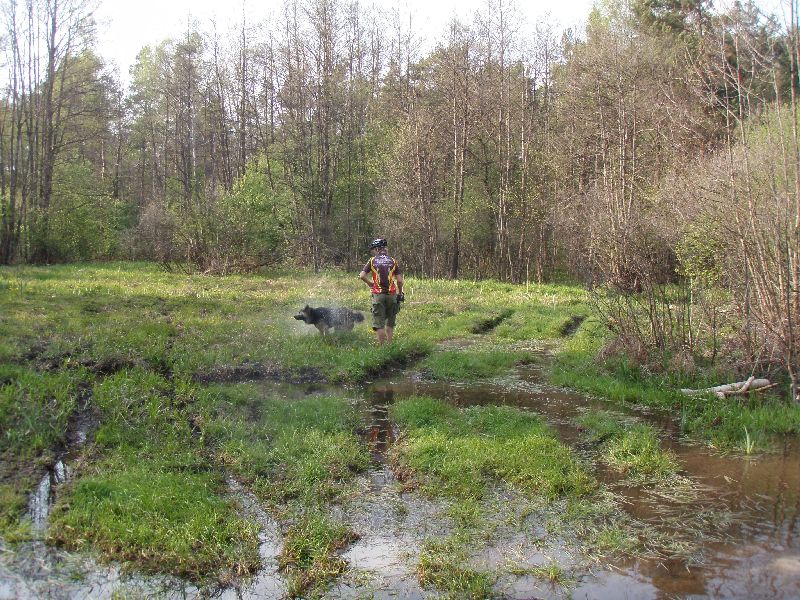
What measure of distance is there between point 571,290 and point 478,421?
15.0 metres

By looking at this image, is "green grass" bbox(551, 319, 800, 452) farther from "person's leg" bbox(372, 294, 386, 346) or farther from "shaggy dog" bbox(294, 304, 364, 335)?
"shaggy dog" bbox(294, 304, 364, 335)

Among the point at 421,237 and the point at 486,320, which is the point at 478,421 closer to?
the point at 486,320

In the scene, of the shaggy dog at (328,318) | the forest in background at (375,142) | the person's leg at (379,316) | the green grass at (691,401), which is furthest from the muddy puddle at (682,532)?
the forest in background at (375,142)

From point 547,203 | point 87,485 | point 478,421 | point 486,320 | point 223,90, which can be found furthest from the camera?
point 223,90

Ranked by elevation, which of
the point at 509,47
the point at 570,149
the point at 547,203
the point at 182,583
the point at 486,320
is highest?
the point at 509,47

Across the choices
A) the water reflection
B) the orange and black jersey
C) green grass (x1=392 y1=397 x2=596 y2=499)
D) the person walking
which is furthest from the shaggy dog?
green grass (x1=392 y1=397 x2=596 y2=499)

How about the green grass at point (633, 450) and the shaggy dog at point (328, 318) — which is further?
the shaggy dog at point (328, 318)

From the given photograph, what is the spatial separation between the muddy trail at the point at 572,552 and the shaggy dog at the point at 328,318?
5577 mm

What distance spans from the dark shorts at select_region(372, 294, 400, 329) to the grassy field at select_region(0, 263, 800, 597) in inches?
16.3

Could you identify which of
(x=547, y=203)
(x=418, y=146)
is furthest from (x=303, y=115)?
(x=547, y=203)

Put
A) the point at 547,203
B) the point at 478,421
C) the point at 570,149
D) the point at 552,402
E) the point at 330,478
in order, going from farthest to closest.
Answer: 1. the point at 547,203
2. the point at 570,149
3. the point at 552,402
4. the point at 478,421
5. the point at 330,478

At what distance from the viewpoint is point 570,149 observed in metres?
27.1

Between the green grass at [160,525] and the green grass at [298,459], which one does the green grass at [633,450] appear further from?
the green grass at [160,525]

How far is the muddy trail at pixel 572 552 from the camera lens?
4133 mm
